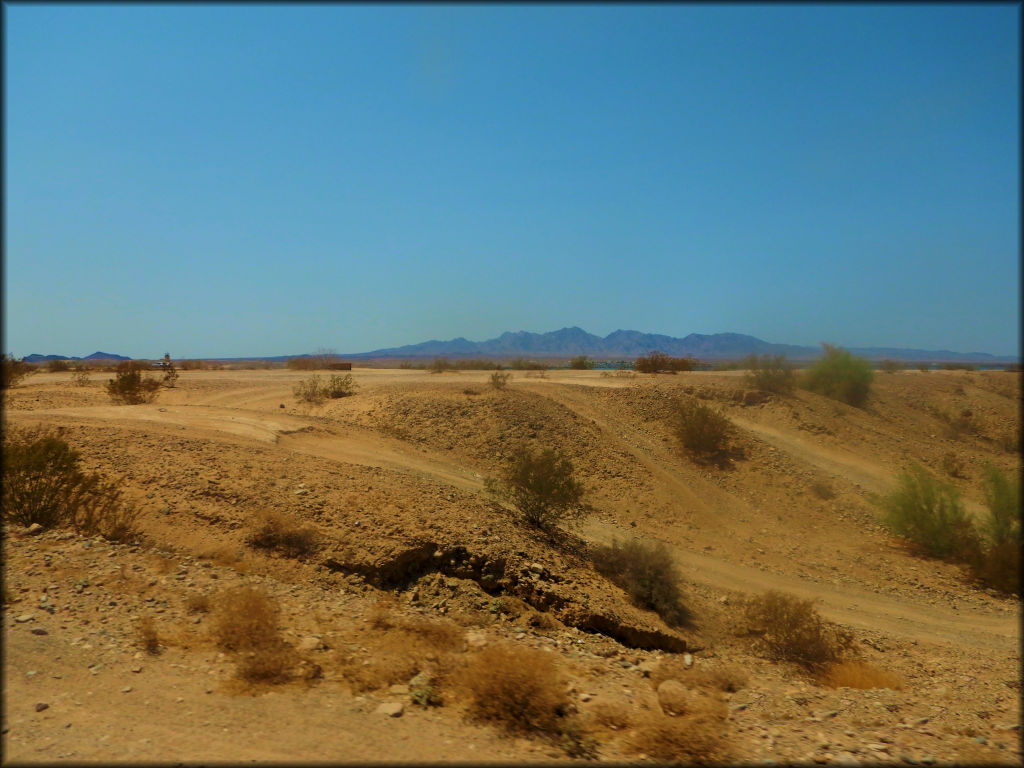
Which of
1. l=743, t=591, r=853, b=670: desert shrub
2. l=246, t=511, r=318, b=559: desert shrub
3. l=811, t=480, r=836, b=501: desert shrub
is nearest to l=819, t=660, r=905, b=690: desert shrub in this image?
l=743, t=591, r=853, b=670: desert shrub

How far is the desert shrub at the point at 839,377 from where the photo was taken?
27000mm

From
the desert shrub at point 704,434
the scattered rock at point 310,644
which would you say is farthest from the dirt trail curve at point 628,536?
the scattered rock at point 310,644

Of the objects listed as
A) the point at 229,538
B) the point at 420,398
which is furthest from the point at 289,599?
the point at 420,398

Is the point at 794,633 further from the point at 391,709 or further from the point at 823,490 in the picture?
the point at 823,490

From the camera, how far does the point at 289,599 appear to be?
7.80m

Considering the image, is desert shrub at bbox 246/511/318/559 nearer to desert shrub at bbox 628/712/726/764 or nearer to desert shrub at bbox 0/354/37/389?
→ desert shrub at bbox 628/712/726/764

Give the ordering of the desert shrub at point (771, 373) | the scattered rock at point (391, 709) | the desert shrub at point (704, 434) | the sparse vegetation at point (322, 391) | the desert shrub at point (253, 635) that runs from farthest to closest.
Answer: the desert shrub at point (771, 373) < the sparse vegetation at point (322, 391) < the desert shrub at point (704, 434) < the desert shrub at point (253, 635) < the scattered rock at point (391, 709)

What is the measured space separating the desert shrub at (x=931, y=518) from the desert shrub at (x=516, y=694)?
13.5 metres

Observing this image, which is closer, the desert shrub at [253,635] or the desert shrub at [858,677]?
the desert shrub at [253,635]

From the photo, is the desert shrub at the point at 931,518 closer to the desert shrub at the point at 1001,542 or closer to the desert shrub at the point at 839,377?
the desert shrub at the point at 1001,542

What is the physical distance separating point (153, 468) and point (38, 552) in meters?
2.76

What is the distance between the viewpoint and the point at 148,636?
6.27 metres

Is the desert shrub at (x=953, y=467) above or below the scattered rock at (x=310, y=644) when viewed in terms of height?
below

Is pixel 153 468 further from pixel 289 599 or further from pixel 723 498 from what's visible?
pixel 723 498
